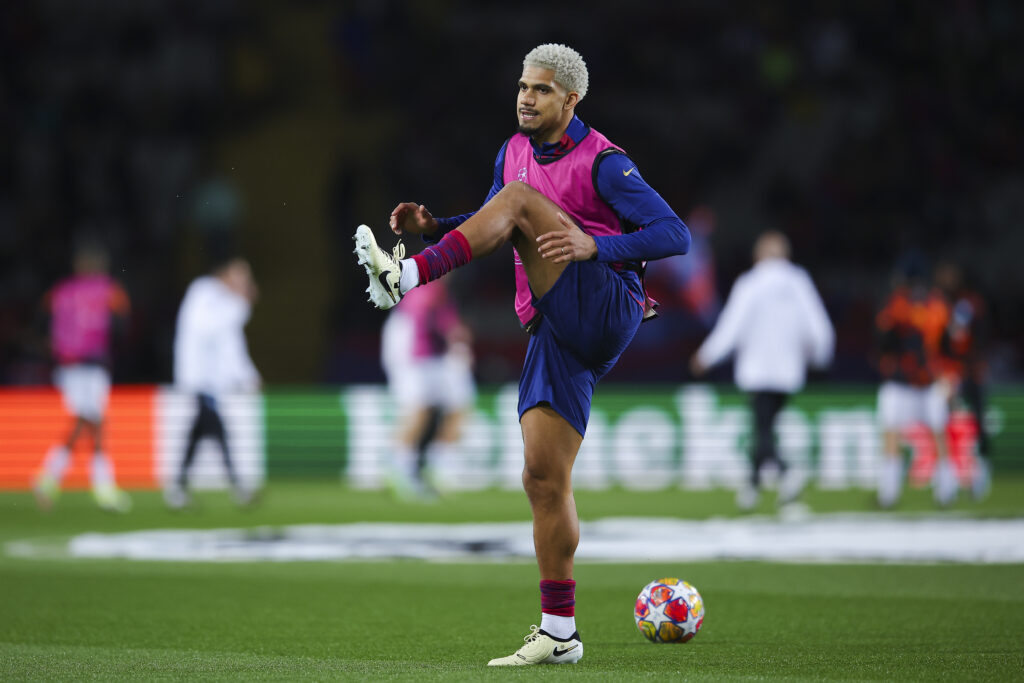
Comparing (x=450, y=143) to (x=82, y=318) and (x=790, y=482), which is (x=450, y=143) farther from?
(x=790, y=482)

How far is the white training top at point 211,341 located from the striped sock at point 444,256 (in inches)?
361

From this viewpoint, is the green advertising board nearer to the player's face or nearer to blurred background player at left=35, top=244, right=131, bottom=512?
blurred background player at left=35, top=244, right=131, bottom=512

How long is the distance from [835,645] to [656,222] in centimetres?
189

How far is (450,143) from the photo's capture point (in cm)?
2520

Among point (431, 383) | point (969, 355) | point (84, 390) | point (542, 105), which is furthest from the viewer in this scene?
point (431, 383)

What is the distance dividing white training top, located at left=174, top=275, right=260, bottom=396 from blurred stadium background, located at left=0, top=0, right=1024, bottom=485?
8.65 m

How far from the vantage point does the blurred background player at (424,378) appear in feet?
49.6

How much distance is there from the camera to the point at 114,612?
6.85 metres

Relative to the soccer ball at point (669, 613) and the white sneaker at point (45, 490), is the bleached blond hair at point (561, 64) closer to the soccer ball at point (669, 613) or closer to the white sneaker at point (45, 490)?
the soccer ball at point (669, 613)

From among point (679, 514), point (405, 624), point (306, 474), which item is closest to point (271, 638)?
point (405, 624)

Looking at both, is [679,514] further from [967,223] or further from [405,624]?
[967,223]

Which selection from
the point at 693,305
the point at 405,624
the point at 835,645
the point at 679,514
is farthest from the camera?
the point at 693,305

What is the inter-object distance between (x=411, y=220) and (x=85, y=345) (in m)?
9.33

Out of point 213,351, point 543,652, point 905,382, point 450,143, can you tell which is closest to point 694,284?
point 450,143
